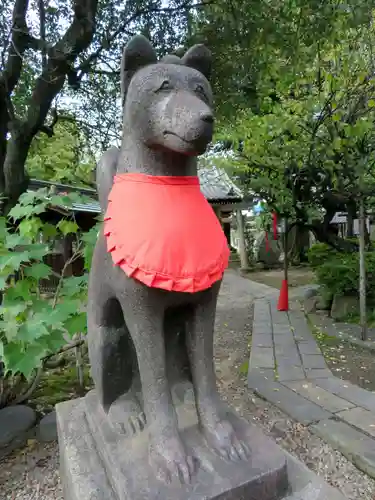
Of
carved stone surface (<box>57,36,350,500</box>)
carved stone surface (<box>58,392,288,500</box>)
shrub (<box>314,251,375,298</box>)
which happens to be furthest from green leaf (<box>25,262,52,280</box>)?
shrub (<box>314,251,375,298</box>)

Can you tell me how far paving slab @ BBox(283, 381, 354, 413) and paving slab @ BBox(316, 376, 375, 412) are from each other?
2.9 inches

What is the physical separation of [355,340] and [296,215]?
102 inches

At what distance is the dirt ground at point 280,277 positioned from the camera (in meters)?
9.80

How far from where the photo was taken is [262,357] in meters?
4.11

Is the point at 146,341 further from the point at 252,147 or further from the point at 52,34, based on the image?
the point at 252,147

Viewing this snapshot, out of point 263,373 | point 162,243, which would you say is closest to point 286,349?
point 263,373

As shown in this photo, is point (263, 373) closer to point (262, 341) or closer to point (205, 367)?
point (262, 341)

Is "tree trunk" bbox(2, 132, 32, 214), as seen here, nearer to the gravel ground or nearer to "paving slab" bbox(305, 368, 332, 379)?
the gravel ground

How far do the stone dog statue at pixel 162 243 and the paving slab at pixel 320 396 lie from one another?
1957mm

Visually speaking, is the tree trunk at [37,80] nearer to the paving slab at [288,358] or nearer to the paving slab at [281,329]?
the paving slab at [288,358]

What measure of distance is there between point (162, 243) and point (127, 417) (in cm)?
73

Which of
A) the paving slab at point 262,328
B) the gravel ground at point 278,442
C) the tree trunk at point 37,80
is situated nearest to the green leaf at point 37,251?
the tree trunk at point 37,80

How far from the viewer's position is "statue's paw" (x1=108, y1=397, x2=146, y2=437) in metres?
1.41

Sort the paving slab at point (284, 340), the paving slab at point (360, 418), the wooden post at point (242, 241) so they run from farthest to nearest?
the wooden post at point (242, 241) < the paving slab at point (284, 340) < the paving slab at point (360, 418)
